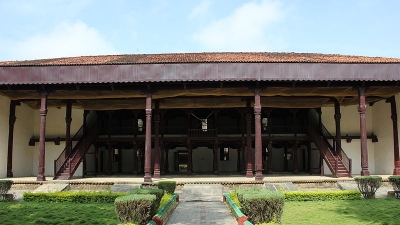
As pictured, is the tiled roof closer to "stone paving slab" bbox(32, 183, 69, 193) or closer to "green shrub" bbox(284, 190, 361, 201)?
"stone paving slab" bbox(32, 183, 69, 193)

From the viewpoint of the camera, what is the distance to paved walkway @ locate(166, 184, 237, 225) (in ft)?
36.9

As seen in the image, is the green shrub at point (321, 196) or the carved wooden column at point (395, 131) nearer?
the green shrub at point (321, 196)

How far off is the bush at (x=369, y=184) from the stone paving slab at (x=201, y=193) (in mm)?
5561

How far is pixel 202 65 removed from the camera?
61.9 ft

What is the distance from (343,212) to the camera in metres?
12.4

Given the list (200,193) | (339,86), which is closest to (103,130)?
(200,193)

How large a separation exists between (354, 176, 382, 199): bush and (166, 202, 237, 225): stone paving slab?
562 centimetres

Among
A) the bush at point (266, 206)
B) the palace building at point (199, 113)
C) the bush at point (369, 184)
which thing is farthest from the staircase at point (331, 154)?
the bush at point (266, 206)

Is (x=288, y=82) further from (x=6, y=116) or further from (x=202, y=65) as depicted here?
(x=6, y=116)

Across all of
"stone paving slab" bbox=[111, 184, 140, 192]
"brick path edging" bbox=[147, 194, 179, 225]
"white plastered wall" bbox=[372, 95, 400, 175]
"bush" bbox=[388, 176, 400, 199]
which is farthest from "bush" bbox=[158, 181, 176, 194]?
"white plastered wall" bbox=[372, 95, 400, 175]

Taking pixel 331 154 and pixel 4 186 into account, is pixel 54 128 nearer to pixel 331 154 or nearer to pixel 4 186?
pixel 4 186

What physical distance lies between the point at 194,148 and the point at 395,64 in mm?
15332

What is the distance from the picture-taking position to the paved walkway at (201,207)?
36.9ft

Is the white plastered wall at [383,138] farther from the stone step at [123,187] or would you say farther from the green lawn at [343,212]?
the stone step at [123,187]
